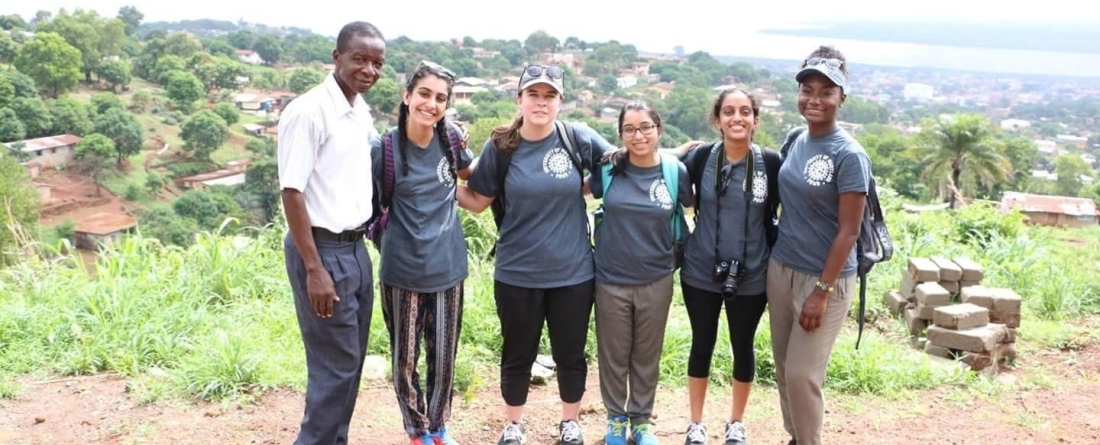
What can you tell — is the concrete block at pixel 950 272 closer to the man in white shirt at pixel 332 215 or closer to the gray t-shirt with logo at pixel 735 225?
the gray t-shirt with logo at pixel 735 225

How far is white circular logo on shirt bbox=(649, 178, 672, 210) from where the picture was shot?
2994 millimetres

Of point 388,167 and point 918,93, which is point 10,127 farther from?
point 918,93

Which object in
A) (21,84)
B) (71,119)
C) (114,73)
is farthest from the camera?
(114,73)

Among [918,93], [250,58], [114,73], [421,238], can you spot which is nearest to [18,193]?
[421,238]

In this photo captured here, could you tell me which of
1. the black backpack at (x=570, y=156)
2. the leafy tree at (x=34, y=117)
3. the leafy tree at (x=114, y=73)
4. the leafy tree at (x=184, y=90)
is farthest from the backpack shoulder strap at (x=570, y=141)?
the leafy tree at (x=114, y=73)

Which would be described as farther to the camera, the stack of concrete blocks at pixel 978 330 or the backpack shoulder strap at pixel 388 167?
the stack of concrete blocks at pixel 978 330

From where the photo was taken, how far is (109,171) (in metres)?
33.8

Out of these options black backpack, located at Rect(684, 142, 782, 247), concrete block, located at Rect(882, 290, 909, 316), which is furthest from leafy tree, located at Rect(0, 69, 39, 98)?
black backpack, located at Rect(684, 142, 782, 247)

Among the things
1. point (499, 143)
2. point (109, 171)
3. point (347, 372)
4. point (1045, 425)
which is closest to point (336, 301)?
point (347, 372)

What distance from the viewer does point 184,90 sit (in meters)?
44.7

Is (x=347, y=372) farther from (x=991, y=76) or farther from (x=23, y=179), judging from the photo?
(x=991, y=76)

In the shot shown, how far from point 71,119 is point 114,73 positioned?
1062 cm

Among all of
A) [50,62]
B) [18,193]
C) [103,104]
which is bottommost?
[18,193]

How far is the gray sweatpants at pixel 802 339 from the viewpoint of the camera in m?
2.85
